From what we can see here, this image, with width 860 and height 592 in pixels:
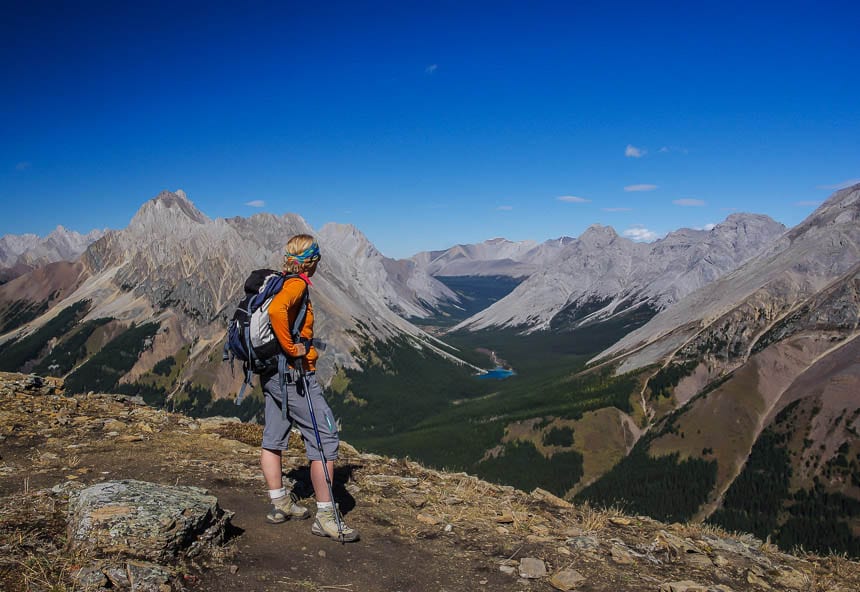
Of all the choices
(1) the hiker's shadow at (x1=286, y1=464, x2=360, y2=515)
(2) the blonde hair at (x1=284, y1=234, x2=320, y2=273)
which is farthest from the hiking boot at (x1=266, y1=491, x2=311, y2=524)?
(2) the blonde hair at (x1=284, y1=234, x2=320, y2=273)

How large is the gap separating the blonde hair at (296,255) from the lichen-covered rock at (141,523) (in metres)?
4.82

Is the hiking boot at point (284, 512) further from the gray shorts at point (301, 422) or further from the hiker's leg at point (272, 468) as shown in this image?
the gray shorts at point (301, 422)

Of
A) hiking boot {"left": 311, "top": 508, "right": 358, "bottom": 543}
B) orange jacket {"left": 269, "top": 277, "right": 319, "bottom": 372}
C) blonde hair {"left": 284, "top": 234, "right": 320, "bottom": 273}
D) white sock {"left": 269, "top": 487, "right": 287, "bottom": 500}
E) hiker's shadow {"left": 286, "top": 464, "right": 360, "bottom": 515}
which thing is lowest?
hiker's shadow {"left": 286, "top": 464, "right": 360, "bottom": 515}

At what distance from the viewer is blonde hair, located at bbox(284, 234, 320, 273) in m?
11.0

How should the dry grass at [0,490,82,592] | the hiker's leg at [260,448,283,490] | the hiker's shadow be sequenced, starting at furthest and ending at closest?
the hiker's shadow, the hiker's leg at [260,448,283,490], the dry grass at [0,490,82,592]

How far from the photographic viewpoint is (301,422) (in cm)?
1109

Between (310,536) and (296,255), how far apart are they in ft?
19.3

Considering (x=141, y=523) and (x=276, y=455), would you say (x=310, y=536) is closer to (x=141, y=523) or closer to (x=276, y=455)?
(x=276, y=455)

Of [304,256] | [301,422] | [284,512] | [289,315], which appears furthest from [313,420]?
[304,256]

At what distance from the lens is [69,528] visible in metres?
8.39

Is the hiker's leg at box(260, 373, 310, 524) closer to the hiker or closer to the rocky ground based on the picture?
the hiker

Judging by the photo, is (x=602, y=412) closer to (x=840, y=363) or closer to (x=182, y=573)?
(x=840, y=363)

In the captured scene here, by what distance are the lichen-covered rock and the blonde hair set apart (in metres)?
4.82

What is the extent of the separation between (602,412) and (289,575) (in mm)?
190928
